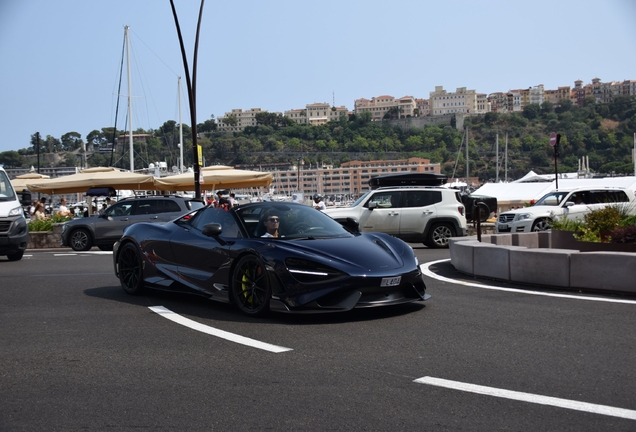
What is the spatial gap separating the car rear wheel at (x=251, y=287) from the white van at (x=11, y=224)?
9.39m

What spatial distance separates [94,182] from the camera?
27.0m

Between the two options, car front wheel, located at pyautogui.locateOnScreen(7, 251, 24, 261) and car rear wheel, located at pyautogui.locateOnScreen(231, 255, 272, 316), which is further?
car front wheel, located at pyautogui.locateOnScreen(7, 251, 24, 261)

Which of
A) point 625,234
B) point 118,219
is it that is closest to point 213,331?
point 625,234

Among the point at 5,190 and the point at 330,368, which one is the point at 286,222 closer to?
the point at 330,368

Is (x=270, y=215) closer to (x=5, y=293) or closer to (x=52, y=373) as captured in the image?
(x=52, y=373)

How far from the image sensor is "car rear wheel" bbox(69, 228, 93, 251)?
2064 centimetres

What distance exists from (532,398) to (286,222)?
439 cm

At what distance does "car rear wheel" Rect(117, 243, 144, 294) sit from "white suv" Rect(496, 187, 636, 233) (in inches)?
Result: 525

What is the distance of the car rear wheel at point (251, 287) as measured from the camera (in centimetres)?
760

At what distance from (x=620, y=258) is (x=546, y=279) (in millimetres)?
1131

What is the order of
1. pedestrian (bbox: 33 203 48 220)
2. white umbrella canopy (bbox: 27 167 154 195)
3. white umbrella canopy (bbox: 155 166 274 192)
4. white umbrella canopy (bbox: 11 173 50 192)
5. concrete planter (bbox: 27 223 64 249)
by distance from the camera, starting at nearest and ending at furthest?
concrete planter (bbox: 27 223 64 249) < pedestrian (bbox: 33 203 48 220) < white umbrella canopy (bbox: 27 167 154 195) < white umbrella canopy (bbox: 155 166 274 192) < white umbrella canopy (bbox: 11 173 50 192)

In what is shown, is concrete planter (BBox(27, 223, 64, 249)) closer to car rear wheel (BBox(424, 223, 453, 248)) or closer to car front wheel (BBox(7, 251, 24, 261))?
car front wheel (BBox(7, 251, 24, 261))

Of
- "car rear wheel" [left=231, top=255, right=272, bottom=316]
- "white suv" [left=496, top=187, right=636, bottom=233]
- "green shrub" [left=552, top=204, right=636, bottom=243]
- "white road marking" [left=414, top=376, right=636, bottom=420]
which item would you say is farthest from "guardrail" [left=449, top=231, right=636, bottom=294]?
"white suv" [left=496, top=187, right=636, bottom=233]

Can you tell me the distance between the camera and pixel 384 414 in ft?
14.1
